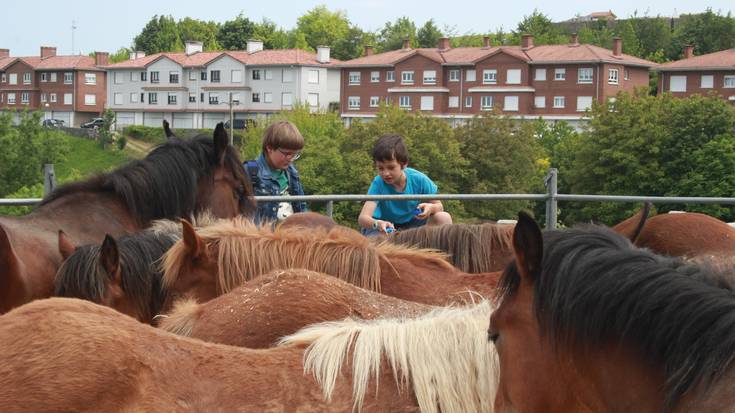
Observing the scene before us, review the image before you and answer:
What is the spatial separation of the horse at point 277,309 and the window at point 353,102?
327ft

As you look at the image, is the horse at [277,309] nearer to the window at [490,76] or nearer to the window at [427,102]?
the window at [490,76]

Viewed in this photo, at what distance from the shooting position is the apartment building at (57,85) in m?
116

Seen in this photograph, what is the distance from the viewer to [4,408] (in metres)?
2.41

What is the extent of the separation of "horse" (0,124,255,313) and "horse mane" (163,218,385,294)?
1092 millimetres

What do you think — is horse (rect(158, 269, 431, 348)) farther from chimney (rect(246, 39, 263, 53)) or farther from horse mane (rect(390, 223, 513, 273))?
chimney (rect(246, 39, 263, 53))

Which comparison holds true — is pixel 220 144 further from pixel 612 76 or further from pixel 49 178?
pixel 612 76

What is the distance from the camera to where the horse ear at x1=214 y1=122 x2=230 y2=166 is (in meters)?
6.07

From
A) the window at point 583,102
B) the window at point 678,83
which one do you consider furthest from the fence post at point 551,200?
the window at point 678,83

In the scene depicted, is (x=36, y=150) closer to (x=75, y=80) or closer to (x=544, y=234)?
(x=75, y=80)

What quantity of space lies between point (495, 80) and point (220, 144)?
92.1 m

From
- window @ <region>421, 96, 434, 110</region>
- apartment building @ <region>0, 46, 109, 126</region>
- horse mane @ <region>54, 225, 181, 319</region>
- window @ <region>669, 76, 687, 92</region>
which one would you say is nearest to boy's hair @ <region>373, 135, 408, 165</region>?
horse mane @ <region>54, 225, 181, 319</region>

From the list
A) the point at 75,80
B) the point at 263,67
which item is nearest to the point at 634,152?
the point at 263,67

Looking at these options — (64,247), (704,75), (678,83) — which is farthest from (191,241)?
(678,83)

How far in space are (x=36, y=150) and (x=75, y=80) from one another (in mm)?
49001
